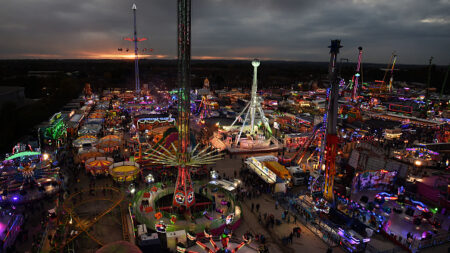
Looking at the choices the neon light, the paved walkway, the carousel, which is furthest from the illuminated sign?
the neon light

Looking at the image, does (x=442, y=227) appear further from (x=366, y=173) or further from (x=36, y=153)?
(x=36, y=153)

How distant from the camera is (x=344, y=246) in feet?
49.2

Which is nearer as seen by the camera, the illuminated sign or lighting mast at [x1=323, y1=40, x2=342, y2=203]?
lighting mast at [x1=323, y1=40, x2=342, y2=203]

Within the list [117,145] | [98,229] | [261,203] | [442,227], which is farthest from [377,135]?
[98,229]

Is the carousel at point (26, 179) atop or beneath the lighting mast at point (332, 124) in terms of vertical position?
beneath

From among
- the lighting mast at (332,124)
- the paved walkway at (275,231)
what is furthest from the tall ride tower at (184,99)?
the lighting mast at (332,124)

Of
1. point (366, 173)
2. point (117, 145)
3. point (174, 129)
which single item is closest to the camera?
point (366, 173)

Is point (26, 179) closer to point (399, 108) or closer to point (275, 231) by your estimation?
point (275, 231)

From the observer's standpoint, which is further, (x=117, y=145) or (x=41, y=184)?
(x=117, y=145)

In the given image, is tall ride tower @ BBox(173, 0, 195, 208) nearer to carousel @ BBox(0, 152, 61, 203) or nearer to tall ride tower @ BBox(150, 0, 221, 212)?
tall ride tower @ BBox(150, 0, 221, 212)

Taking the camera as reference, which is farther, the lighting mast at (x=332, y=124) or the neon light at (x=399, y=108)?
the neon light at (x=399, y=108)

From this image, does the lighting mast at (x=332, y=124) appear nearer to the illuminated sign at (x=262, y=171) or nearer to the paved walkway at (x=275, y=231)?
the paved walkway at (x=275, y=231)

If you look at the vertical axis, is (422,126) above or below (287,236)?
above

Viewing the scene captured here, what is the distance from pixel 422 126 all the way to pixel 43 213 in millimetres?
47546
